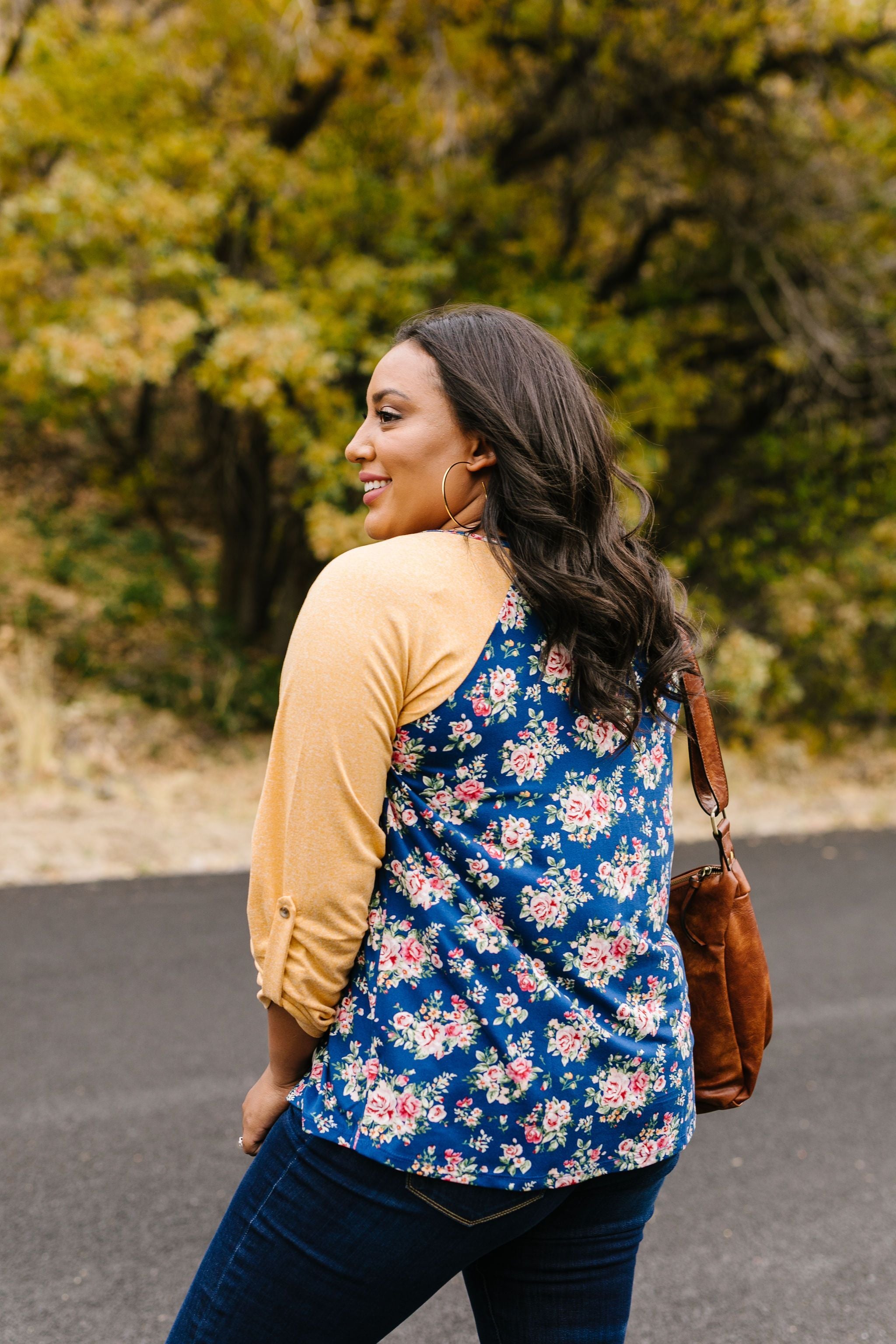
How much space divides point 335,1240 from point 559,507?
0.86 meters

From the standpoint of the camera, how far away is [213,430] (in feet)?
33.4

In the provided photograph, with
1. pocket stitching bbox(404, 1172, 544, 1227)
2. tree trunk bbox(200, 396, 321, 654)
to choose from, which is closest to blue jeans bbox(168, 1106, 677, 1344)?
pocket stitching bbox(404, 1172, 544, 1227)

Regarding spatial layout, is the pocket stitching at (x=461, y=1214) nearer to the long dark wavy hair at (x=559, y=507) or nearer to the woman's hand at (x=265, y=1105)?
the woman's hand at (x=265, y=1105)

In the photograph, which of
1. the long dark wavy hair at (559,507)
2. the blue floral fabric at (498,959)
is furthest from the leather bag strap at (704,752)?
the blue floral fabric at (498,959)

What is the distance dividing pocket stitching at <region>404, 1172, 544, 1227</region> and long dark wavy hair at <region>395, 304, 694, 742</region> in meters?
0.53

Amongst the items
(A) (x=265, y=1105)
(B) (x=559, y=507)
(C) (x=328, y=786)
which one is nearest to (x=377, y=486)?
(B) (x=559, y=507)

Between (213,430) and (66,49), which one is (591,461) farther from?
(213,430)

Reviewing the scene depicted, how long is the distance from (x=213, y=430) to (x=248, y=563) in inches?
49.5

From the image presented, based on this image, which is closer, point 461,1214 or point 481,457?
point 461,1214

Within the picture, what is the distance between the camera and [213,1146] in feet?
10.5

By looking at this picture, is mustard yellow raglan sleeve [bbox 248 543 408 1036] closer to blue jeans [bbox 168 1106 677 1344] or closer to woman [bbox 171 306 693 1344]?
woman [bbox 171 306 693 1344]

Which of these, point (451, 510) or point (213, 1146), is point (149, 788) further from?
point (451, 510)

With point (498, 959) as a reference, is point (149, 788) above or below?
below

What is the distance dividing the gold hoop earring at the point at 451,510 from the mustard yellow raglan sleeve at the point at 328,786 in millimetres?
136
